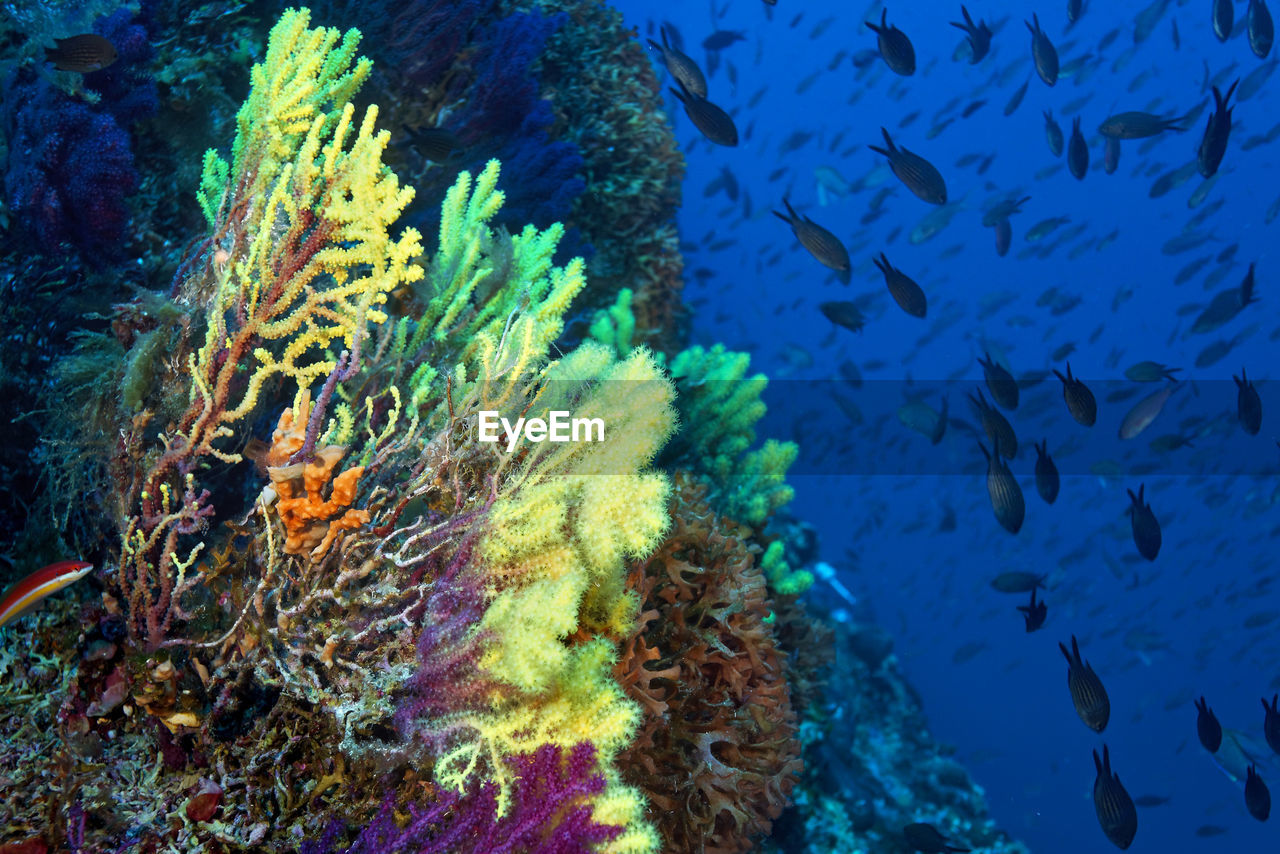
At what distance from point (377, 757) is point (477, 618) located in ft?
1.65

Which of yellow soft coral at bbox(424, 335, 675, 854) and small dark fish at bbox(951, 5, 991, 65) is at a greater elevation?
small dark fish at bbox(951, 5, 991, 65)

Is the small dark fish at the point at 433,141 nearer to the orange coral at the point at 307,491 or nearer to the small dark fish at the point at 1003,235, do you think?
the orange coral at the point at 307,491

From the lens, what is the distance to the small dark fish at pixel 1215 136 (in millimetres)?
5363

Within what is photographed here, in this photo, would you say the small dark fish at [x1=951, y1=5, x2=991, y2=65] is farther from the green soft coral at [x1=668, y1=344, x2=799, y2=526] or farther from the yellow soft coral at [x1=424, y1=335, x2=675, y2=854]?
the yellow soft coral at [x1=424, y1=335, x2=675, y2=854]

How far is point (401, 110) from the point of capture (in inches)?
182

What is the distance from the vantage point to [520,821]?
1694 millimetres

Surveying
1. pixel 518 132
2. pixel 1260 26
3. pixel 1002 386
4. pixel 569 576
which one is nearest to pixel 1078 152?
pixel 1260 26

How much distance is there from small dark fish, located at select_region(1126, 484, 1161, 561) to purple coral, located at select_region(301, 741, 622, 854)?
5560mm

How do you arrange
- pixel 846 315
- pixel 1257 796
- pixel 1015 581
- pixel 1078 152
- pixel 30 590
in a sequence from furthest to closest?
pixel 846 315
pixel 1015 581
pixel 1078 152
pixel 1257 796
pixel 30 590

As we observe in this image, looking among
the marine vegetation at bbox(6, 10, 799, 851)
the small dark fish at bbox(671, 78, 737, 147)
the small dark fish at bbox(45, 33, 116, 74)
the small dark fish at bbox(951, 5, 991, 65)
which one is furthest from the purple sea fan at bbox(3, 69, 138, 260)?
the small dark fish at bbox(951, 5, 991, 65)

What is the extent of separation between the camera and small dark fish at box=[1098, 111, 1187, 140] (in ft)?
22.1

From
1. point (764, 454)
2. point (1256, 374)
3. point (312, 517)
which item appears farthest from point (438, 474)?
point (1256, 374)

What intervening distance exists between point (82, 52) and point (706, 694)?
13.4 feet

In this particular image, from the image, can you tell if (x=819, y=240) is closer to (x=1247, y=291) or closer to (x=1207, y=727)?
(x=1207, y=727)
